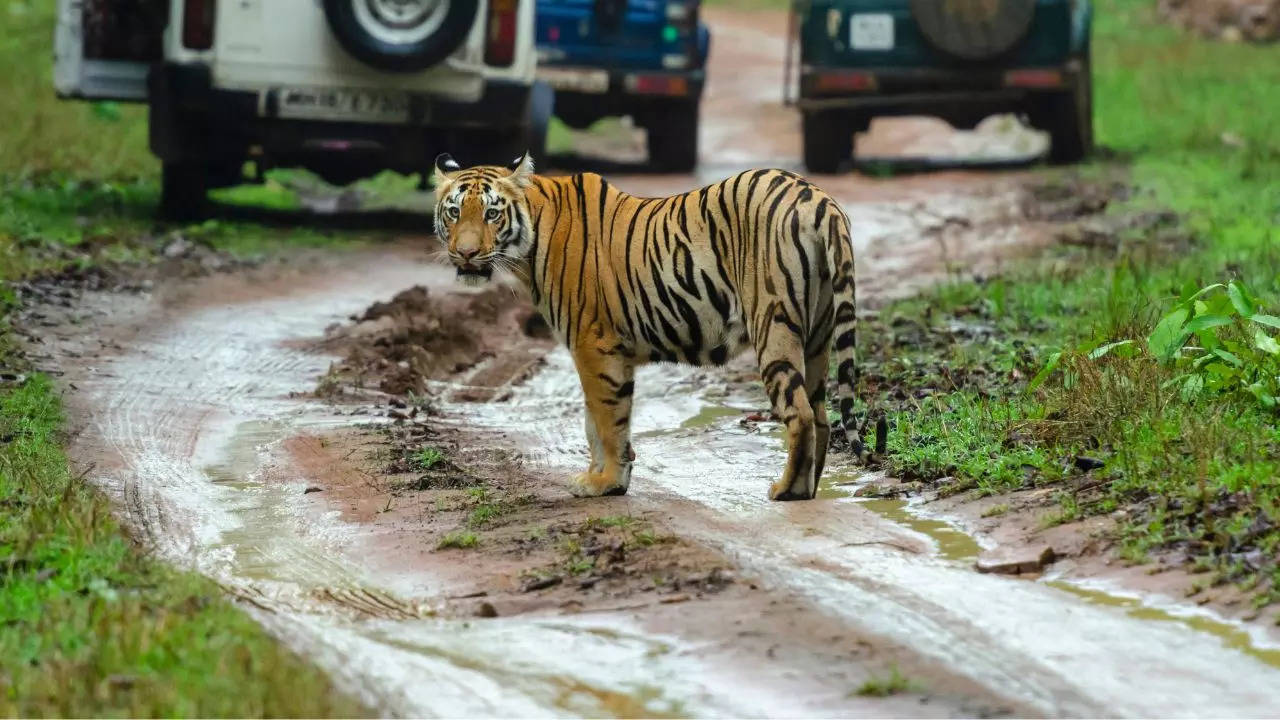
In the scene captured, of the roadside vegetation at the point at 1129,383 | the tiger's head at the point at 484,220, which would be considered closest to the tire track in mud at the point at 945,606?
the roadside vegetation at the point at 1129,383

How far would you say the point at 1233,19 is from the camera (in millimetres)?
26922

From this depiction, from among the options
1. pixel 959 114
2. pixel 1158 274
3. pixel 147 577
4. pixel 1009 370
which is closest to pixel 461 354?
pixel 1009 370

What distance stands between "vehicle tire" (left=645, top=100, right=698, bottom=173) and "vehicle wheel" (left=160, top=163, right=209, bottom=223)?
16.0 ft

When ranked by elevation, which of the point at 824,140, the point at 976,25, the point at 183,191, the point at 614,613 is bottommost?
the point at 183,191

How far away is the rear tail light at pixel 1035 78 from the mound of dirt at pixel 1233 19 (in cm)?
1124

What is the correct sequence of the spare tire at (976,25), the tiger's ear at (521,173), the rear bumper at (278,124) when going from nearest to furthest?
the tiger's ear at (521,173) < the rear bumper at (278,124) < the spare tire at (976,25)

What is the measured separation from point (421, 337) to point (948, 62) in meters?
7.46

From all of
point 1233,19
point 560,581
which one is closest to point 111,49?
point 560,581

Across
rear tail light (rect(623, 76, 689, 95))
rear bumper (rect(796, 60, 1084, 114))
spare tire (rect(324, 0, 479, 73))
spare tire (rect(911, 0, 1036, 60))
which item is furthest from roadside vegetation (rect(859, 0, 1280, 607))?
rear tail light (rect(623, 76, 689, 95))

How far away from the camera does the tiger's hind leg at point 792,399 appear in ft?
22.2

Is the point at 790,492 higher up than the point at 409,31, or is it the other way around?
the point at 409,31

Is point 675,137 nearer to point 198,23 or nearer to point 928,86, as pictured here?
point 928,86

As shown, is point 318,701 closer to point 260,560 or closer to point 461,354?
point 260,560

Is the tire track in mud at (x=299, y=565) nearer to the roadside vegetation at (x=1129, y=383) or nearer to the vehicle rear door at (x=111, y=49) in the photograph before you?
the roadside vegetation at (x=1129, y=383)
